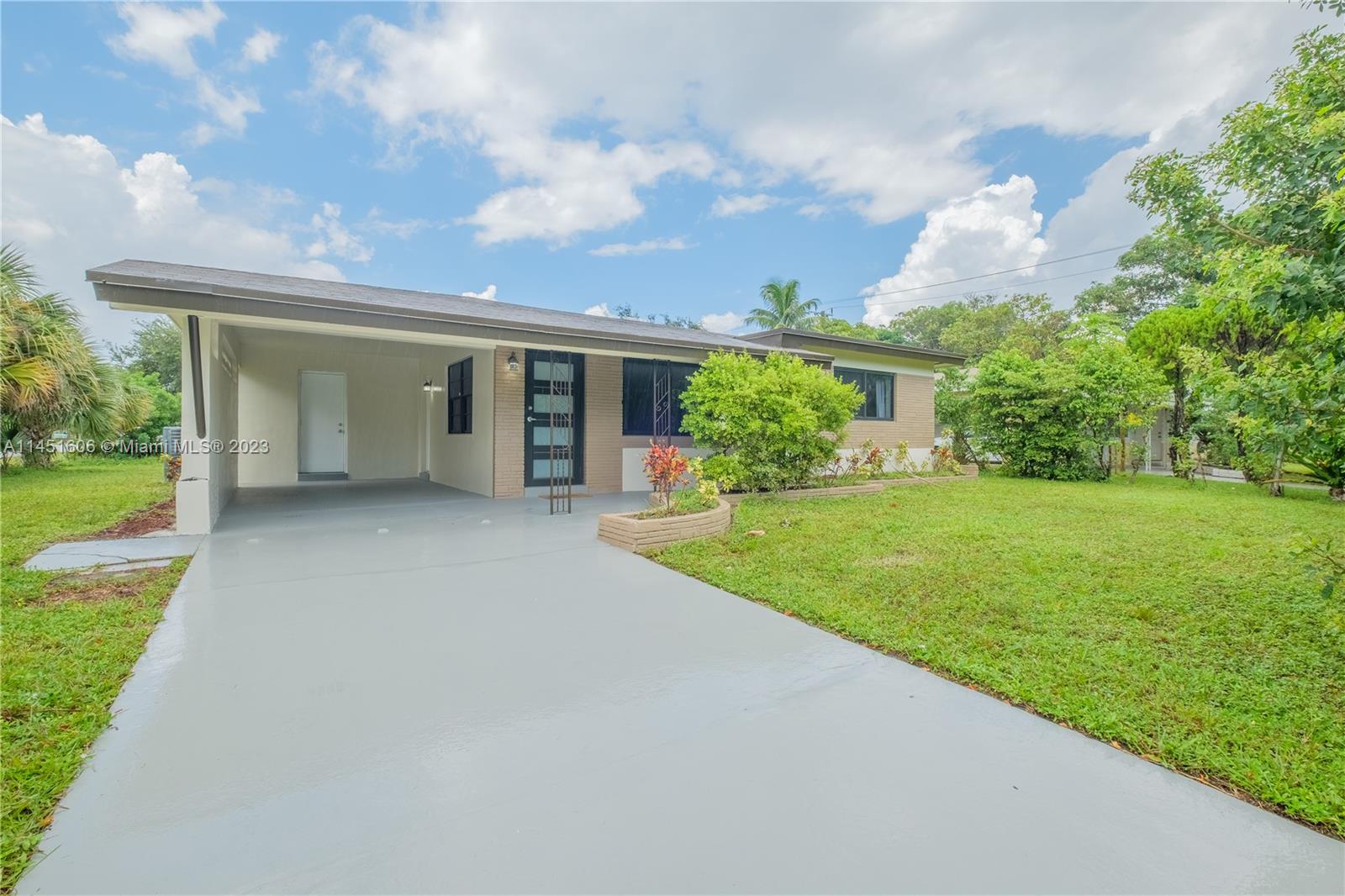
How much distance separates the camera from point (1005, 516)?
300 inches

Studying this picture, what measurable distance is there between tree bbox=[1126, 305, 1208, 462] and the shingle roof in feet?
40.9

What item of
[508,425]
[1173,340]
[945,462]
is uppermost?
[1173,340]

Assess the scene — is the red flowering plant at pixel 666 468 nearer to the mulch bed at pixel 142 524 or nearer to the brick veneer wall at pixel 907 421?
the mulch bed at pixel 142 524

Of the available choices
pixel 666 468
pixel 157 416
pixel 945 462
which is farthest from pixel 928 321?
pixel 157 416

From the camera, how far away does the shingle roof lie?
5.24m

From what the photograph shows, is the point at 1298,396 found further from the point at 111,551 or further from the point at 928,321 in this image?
the point at 928,321

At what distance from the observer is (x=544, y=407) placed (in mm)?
9609

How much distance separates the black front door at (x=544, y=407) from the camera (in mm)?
9500

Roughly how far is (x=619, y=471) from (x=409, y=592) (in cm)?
621

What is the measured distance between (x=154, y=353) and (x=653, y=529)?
110 feet

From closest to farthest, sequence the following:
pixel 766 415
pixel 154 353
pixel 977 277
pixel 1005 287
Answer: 1. pixel 766 415
2. pixel 154 353
3. pixel 1005 287
4. pixel 977 277

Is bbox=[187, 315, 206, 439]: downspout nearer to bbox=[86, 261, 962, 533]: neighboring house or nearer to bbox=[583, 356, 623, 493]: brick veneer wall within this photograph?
bbox=[86, 261, 962, 533]: neighboring house

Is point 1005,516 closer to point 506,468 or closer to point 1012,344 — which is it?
point 506,468

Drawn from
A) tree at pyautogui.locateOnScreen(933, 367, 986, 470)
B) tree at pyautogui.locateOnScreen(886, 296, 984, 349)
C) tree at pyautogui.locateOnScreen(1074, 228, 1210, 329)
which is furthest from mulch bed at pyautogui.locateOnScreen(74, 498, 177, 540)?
tree at pyautogui.locateOnScreen(886, 296, 984, 349)
